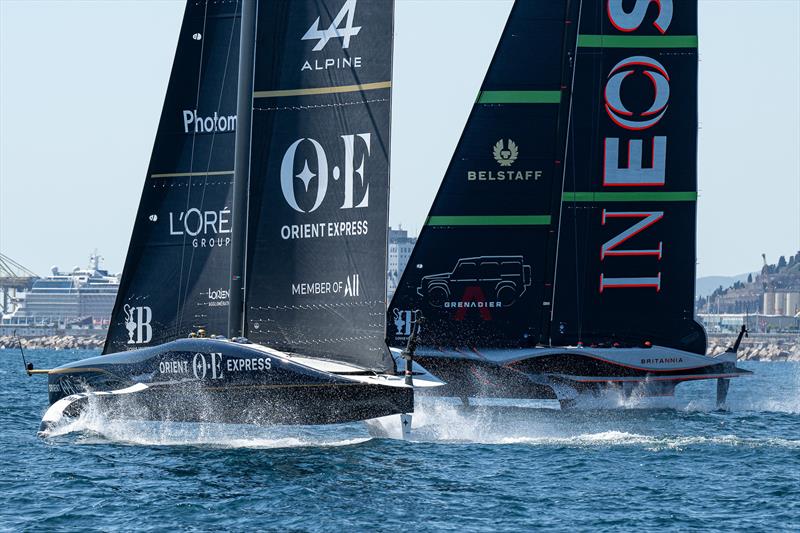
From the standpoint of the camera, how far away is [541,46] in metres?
30.1

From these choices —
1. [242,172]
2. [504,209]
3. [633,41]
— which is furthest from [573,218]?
[242,172]

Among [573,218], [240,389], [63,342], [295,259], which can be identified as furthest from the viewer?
[63,342]

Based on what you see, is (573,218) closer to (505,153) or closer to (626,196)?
(626,196)

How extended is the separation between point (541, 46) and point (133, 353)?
12.5 meters

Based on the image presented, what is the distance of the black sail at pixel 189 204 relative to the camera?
76.1ft

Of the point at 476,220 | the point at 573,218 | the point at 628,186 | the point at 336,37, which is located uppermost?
the point at 336,37

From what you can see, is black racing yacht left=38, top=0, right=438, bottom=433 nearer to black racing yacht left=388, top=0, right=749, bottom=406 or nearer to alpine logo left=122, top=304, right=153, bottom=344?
alpine logo left=122, top=304, right=153, bottom=344

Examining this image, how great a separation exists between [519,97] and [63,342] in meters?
117

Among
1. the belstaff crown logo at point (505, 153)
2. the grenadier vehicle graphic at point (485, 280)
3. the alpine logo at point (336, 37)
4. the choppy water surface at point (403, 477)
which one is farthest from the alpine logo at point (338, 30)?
the grenadier vehicle graphic at point (485, 280)

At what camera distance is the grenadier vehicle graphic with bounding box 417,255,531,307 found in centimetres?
2941

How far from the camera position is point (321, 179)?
21.7 metres

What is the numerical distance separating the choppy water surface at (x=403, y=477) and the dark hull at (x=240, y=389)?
0.62m

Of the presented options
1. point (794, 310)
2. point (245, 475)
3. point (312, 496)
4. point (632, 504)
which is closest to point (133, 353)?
point (245, 475)

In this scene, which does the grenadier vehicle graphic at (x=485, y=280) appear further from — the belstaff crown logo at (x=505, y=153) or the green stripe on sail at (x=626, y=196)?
the belstaff crown logo at (x=505, y=153)
